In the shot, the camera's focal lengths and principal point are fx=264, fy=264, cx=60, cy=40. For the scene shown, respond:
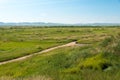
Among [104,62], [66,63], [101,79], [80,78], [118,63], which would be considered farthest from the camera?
[66,63]

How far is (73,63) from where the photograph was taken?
2442cm

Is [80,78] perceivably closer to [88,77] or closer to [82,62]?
[88,77]

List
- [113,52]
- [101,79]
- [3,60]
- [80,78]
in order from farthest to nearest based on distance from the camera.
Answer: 1. [3,60]
2. [113,52]
3. [80,78]
4. [101,79]

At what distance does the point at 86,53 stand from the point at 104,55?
324cm

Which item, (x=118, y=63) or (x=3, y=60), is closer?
(x=118, y=63)

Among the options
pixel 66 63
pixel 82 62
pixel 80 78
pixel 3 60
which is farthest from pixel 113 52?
pixel 3 60

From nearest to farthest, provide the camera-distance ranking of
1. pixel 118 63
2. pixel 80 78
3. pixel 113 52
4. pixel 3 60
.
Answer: pixel 80 78
pixel 118 63
pixel 113 52
pixel 3 60

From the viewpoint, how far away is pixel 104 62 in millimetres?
21859

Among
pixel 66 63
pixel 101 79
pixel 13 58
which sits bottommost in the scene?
pixel 13 58

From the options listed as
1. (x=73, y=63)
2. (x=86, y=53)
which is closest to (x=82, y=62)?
(x=73, y=63)

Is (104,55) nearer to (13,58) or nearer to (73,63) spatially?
(73,63)

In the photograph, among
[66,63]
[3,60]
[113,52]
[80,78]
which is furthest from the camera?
[3,60]

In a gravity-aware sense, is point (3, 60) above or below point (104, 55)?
below

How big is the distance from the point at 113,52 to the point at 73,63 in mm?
3796
